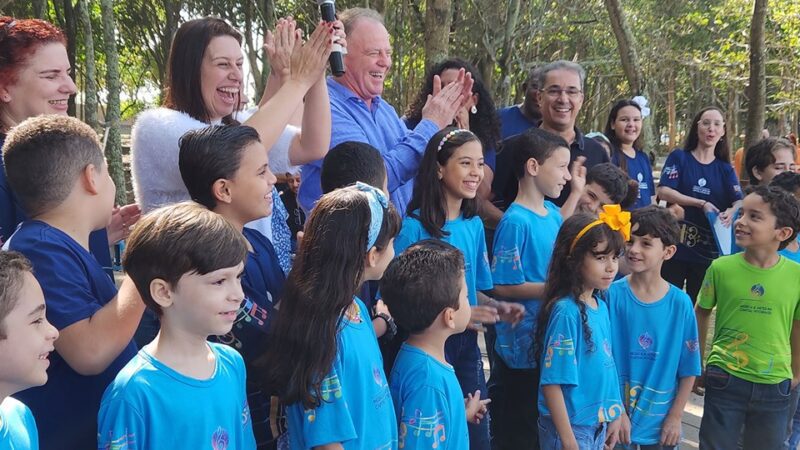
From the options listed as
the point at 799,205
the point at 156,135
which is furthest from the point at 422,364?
the point at 799,205

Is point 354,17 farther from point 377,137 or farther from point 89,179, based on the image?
point 89,179

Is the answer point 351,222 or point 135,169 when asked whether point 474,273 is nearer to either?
point 351,222

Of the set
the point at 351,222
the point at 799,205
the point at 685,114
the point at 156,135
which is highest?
the point at 156,135

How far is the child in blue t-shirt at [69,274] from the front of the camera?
1.80 meters

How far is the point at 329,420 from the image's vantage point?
6.82 ft

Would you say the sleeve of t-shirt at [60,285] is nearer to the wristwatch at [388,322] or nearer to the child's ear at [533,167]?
the wristwatch at [388,322]

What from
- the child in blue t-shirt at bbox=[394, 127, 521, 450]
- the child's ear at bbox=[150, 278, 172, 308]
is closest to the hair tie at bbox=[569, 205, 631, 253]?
the child in blue t-shirt at bbox=[394, 127, 521, 450]

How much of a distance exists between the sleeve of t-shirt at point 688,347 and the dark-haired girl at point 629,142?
1831 mm

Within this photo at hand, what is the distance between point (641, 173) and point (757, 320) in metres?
1.89

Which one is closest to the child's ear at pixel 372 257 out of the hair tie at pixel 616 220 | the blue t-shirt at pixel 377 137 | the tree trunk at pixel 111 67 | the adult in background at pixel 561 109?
the blue t-shirt at pixel 377 137

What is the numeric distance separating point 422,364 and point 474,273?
85 cm

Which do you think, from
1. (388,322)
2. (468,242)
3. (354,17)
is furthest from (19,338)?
(354,17)

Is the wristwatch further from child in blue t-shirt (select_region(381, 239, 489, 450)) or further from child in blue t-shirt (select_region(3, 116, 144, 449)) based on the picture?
child in blue t-shirt (select_region(3, 116, 144, 449))

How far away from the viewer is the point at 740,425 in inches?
134
